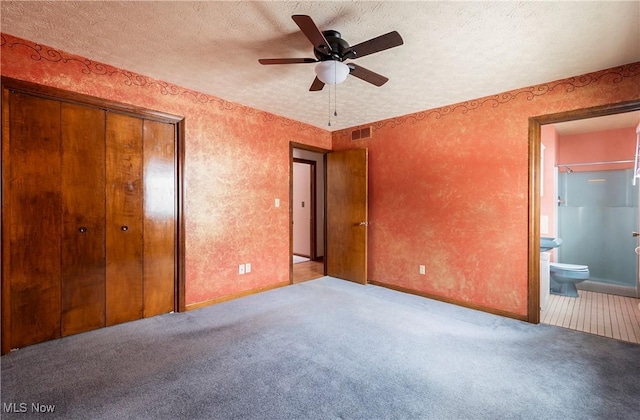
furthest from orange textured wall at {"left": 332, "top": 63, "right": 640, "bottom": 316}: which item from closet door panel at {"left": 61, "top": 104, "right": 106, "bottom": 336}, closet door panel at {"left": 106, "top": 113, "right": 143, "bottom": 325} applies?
closet door panel at {"left": 61, "top": 104, "right": 106, "bottom": 336}

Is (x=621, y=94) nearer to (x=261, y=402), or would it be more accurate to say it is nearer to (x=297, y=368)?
(x=297, y=368)

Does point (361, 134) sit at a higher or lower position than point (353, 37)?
lower

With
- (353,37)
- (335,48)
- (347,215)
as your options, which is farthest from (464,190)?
(335,48)

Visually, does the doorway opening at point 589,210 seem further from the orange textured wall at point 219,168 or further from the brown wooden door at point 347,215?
the orange textured wall at point 219,168

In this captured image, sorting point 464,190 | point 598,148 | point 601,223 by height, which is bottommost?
point 601,223

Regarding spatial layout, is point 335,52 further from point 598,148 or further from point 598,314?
point 598,148

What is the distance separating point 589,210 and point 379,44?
4772mm

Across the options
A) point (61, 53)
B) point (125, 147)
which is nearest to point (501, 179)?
point (125, 147)

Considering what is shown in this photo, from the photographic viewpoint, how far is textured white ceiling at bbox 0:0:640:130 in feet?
5.94

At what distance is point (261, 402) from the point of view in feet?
5.64

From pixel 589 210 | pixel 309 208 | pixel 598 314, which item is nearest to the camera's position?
pixel 598 314

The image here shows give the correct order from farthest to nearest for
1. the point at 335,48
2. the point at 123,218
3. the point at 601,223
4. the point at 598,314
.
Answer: the point at 601,223 < the point at 598,314 < the point at 123,218 < the point at 335,48

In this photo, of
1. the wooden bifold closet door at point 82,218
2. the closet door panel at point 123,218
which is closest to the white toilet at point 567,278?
the wooden bifold closet door at point 82,218

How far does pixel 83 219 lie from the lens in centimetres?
256
